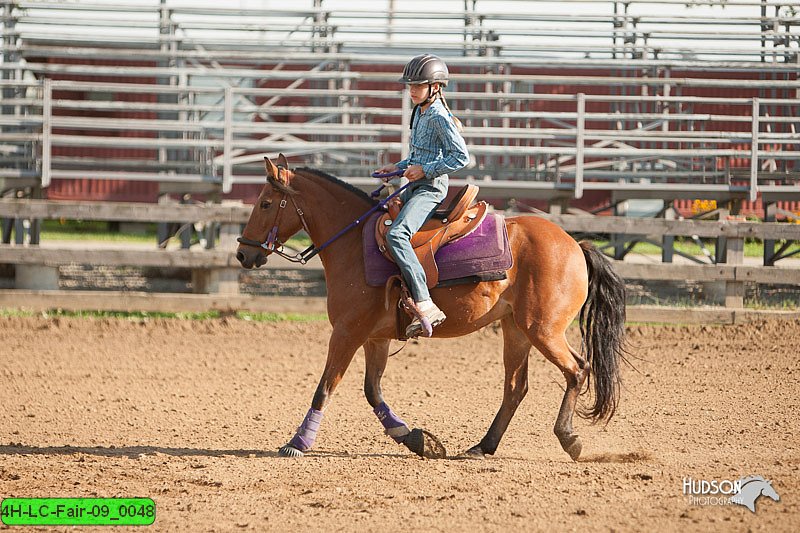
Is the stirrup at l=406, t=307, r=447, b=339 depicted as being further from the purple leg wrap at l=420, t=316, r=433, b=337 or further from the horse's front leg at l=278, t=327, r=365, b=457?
the horse's front leg at l=278, t=327, r=365, b=457

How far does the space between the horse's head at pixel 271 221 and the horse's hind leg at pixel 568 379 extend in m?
2.01

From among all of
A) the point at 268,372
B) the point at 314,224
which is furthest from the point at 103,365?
the point at 314,224

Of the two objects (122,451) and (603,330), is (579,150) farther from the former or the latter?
(122,451)

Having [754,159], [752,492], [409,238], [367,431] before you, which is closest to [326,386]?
[367,431]

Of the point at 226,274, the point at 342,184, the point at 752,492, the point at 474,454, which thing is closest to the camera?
the point at 752,492

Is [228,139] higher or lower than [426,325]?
higher

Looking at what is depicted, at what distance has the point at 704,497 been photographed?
5230mm

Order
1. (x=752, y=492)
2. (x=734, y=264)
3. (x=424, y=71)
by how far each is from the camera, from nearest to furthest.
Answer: (x=752, y=492)
(x=424, y=71)
(x=734, y=264)

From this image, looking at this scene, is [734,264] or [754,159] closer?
[734,264]

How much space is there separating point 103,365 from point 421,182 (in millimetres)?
4821

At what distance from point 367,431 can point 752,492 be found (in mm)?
3126

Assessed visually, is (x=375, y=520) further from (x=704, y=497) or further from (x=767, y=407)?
(x=767, y=407)

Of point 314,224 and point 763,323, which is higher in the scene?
point 314,224

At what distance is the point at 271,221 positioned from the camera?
6.80 m
